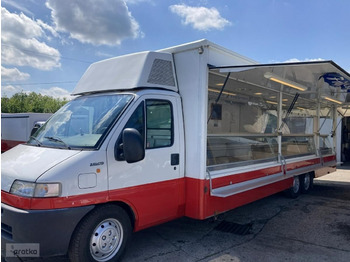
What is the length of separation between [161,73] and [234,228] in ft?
9.89

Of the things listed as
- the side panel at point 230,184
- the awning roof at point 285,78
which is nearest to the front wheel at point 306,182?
the side panel at point 230,184

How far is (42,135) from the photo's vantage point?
415 centimetres

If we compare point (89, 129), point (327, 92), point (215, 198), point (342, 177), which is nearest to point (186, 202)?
point (215, 198)

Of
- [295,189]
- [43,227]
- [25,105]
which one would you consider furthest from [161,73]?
[25,105]

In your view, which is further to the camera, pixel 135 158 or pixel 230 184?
pixel 230 184

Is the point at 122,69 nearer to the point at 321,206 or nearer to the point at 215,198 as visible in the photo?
the point at 215,198

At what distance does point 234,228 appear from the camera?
5246 millimetres

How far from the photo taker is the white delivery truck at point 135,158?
3.22 metres

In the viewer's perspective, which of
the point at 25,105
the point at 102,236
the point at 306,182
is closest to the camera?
the point at 102,236

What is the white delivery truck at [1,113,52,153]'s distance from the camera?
11.3 m

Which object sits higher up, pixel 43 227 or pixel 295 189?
pixel 43 227

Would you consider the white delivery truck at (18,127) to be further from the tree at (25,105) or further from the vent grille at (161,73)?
the tree at (25,105)

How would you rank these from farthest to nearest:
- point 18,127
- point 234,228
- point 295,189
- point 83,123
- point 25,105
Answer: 1. point 25,105
2. point 18,127
3. point 295,189
4. point 234,228
5. point 83,123

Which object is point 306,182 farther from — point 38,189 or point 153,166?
point 38,189
